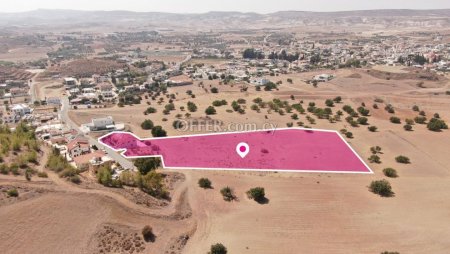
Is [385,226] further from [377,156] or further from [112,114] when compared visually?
[112,114]

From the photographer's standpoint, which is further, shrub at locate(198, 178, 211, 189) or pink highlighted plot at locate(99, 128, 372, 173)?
pink highlighted plot at locate(99, 128, 372, 173)

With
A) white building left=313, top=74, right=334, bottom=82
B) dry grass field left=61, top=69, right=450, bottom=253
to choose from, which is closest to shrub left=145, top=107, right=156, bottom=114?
dry grass field left=61, top=69, right=450, bottom=253

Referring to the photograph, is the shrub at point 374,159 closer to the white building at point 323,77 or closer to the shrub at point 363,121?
the shrub at point 363,121

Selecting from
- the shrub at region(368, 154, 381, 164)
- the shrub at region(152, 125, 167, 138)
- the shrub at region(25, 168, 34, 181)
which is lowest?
the shrub at region(368, 154, 381, 164)

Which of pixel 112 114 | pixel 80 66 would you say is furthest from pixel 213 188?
pixel 80 66

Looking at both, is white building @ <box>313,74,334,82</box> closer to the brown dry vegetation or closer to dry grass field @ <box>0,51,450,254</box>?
dry grass field @ <box>0,51,450,254</box>

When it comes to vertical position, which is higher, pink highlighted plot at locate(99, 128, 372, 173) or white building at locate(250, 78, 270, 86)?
pink highlighted plot at locate(99, 128, 372, 173)

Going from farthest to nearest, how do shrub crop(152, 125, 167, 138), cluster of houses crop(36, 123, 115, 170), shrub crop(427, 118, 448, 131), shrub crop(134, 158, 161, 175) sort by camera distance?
1. shrub crop(427, 118, 448, 131)
2. shrub crop(152, 125, 167, 138)
3. cluster of houses crop(36, 123, 115, 170)
4. shrub crop(134, 158, 161, 175)
